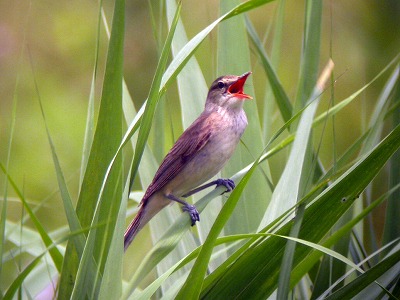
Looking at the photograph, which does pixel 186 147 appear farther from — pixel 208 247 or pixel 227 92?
pixel 208 247

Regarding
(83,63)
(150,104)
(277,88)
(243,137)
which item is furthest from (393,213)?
(83,63)

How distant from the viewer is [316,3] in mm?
1997

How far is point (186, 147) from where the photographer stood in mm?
2459

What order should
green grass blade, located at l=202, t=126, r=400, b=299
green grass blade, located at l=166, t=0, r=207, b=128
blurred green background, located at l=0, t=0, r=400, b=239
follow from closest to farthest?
green grass blade, located at l=202, t=126, r=400, b=299 < green grass blade, located at l=166, t=0, r=207, b=128 < blurred green background, located at l=0, t=0, r=400, b=239

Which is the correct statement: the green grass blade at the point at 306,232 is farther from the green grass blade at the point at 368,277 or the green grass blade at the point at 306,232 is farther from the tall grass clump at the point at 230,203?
the green grass blade at the point at 368,277

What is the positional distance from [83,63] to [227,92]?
3.07 meters

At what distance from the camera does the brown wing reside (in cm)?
241

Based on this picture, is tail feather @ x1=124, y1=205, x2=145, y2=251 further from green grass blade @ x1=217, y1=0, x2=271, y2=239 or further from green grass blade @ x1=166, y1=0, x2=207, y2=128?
green grass blade @ x1=166, y1=0, x2=207, y2=128

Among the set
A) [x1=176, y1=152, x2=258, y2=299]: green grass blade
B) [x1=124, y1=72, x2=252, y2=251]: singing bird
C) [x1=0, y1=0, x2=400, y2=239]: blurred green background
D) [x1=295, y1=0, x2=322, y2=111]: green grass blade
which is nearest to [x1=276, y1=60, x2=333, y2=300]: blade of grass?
[x1=176, y1=152, x2=258, y2=299]: green grass blade

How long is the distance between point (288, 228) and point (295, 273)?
0.11 meters

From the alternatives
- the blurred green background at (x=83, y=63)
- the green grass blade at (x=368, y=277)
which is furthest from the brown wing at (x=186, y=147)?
the blurred green background at (x=83, y=63)

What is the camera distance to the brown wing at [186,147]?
2412 mm

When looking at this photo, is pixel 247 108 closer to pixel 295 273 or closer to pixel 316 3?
pixel 316 3

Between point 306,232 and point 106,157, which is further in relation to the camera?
point 106,157
